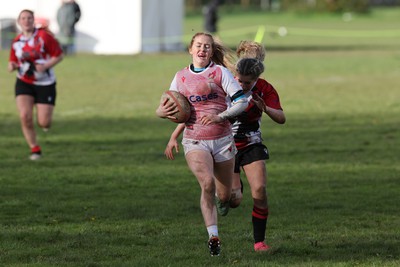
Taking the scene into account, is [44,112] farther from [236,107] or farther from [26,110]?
[236,107]

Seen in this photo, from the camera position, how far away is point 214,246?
8492 mm

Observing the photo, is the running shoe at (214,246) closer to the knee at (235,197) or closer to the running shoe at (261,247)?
the running shoe at (261,247)

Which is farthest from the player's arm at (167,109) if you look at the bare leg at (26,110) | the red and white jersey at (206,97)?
the bare leg at (26,110)

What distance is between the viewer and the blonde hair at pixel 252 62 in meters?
8.70

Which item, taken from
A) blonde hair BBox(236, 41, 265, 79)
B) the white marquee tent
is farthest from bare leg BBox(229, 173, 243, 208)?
the white marquee tent

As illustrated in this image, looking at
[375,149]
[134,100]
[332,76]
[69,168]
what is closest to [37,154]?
[69,168]

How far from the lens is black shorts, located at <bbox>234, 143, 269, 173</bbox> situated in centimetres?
901

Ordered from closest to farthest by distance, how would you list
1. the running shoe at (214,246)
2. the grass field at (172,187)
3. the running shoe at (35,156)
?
1. the running shoe at (214,246)
2. the grass field at (172,187)
3. the running shoe at (35,156)

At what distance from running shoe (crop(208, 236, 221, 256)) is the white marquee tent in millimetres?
34831

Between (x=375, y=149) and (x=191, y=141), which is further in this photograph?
(x=375, y=149)

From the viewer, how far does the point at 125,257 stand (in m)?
8.58

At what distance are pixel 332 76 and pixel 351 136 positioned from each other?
14458 millimetres

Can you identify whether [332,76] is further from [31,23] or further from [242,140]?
[242,140]

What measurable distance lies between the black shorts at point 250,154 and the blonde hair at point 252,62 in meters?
0.67
